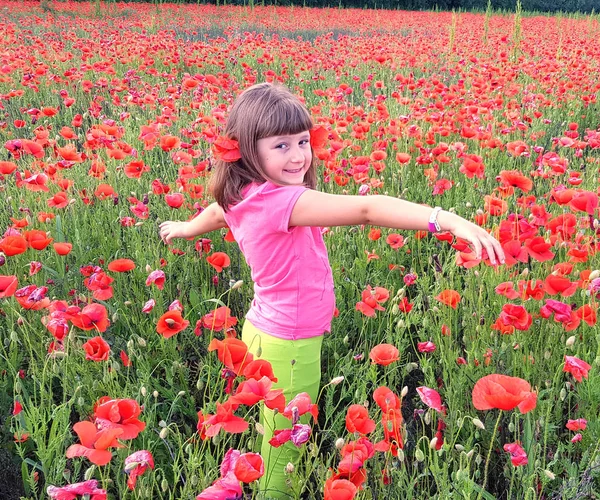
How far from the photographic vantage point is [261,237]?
5.93 ft

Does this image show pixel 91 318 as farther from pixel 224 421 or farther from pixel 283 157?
pixel 283 157

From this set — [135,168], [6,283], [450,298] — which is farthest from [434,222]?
[135,168]

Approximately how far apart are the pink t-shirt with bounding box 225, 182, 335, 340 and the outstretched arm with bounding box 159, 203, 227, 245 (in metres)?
0.19

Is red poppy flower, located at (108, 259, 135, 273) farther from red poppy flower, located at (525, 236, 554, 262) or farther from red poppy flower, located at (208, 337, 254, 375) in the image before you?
red poppy flower, located at (525, 236, 554, 262)

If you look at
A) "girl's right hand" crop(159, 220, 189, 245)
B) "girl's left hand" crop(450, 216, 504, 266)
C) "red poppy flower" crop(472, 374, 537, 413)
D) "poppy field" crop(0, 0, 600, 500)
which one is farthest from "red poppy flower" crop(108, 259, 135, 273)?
"red poppy flower" crop(472, 374, 537, 413)

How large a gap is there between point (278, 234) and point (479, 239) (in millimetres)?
638

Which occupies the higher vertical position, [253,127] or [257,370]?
[253,127]

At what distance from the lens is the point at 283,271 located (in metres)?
1.87

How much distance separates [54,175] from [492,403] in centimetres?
268

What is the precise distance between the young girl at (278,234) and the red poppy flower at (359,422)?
372 mm

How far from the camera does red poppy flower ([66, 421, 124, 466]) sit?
1.15 metres

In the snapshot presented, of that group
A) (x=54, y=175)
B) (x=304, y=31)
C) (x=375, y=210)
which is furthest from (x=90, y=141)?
(x=304, y=31)

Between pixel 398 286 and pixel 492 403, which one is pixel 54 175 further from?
pixel 492 403

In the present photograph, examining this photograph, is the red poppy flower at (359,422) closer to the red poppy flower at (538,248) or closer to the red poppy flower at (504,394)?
the red poppy flower at (504,394)
